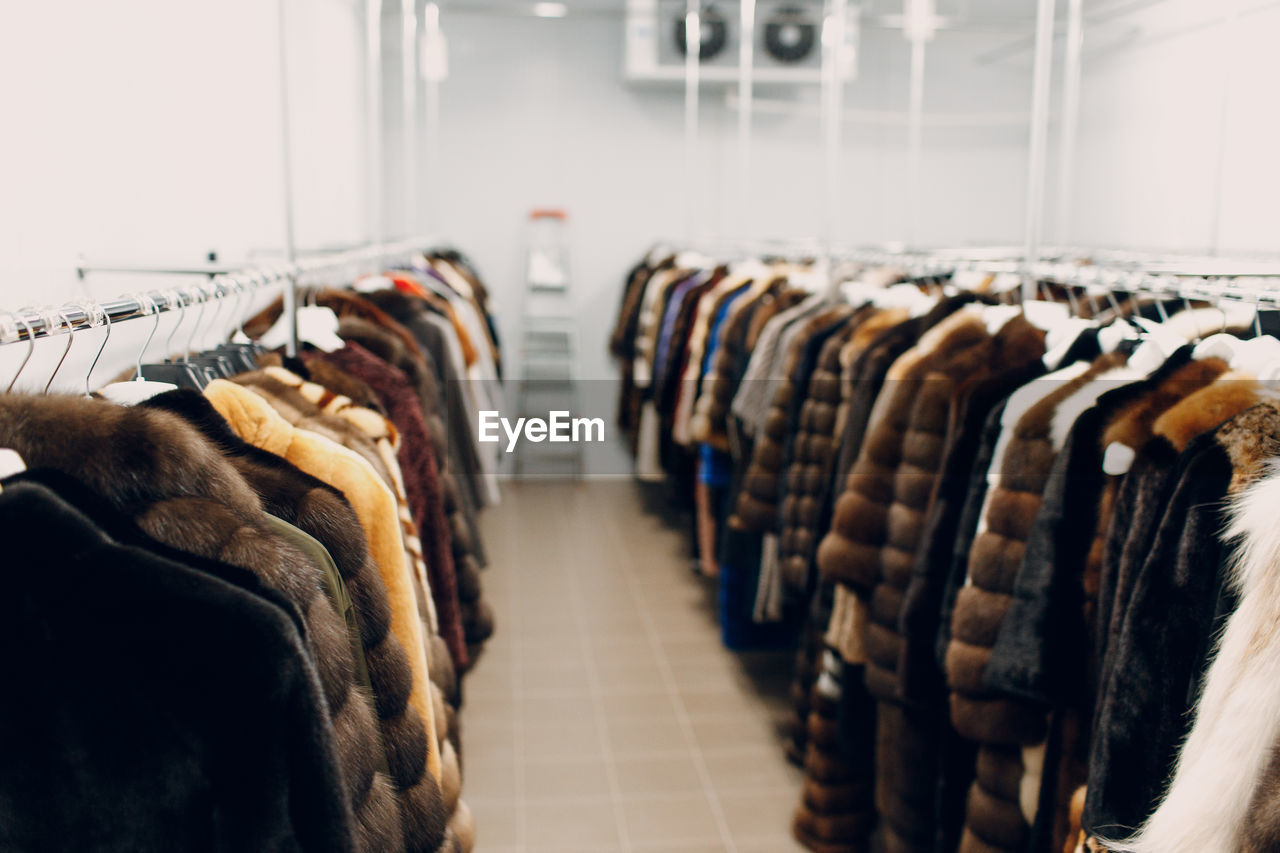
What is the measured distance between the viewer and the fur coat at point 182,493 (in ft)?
3.17

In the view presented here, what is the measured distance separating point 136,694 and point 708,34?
6275 millimetres

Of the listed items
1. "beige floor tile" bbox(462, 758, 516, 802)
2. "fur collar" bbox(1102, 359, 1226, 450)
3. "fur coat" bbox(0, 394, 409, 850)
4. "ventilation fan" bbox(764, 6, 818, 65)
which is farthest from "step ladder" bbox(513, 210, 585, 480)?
"fur coat" bbox(0, 394, 409, 850)

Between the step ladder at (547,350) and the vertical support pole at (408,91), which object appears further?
the step ladder at (547,350)

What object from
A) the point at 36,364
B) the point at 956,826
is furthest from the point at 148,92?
the point at 956,826

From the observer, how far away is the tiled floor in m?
2.89

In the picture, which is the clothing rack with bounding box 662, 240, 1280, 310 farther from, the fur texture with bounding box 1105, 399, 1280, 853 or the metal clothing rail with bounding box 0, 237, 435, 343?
the metal clothing rail with bounding box 0, 237, 435, 343

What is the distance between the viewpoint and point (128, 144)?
2189mm

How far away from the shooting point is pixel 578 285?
7324 mm

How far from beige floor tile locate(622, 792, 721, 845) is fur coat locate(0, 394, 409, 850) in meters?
1.91

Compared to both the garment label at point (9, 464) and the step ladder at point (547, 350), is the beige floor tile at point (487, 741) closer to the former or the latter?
the garment label at point (9, 464)

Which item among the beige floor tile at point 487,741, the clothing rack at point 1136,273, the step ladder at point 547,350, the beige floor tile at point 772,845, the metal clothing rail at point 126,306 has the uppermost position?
the clothing rack at point 1136,273

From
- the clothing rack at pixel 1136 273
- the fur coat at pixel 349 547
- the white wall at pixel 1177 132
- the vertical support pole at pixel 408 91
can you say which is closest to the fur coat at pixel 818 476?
the clothing rack at pixel 1136 273

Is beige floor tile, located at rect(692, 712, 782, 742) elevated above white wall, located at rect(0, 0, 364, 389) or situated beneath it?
situated beneath

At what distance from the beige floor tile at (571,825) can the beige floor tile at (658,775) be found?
0.13m
